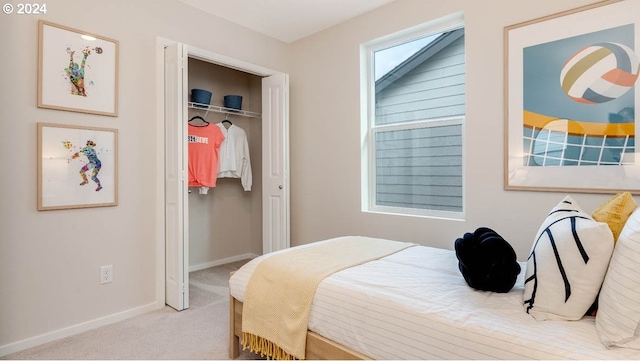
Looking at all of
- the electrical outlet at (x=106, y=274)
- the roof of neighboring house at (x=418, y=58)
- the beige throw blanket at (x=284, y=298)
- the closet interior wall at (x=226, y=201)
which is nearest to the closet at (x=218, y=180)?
the closet interior wall at (x=226, y=201)

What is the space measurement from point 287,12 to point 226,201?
2179 millimetres

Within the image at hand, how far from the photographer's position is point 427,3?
273 centimetres

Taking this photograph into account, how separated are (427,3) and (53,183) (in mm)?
2950

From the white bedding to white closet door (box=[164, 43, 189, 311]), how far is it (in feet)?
5.07

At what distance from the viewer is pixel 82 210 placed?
7.83ft

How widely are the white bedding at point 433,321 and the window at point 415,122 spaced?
1167mm

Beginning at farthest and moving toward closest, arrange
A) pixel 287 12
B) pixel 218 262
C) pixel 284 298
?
pixel 218 262, pixel 287 12, pixel 284 298

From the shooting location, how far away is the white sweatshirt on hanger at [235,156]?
373 centimetres

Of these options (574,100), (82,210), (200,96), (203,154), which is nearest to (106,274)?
(82,210)

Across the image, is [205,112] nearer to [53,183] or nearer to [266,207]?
[266,207]

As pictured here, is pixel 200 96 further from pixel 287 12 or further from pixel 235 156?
pixel 287 12

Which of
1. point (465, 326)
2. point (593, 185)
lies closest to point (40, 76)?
point (465, 326)

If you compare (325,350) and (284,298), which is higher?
(284,298)

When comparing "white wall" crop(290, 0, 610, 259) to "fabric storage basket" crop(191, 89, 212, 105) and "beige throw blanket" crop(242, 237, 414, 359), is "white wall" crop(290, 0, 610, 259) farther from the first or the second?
"beige throw blanket" crop(242, 237, 414, 359)
